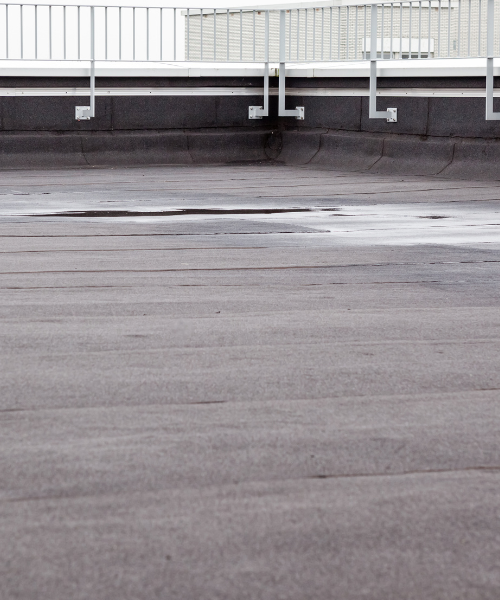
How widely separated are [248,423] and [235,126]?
976 centimetres

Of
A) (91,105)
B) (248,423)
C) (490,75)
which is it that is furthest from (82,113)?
(248,423)

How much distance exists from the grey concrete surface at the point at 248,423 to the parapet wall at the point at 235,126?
5.29 meters

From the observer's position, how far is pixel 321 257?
181 inches

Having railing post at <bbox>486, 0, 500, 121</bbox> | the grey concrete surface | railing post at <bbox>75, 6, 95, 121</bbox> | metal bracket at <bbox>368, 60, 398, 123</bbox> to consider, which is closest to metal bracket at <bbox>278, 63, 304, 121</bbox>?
metal bracket at <bbox>368, 60, 398, 123</bbox>

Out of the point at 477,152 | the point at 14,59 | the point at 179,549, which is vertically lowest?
the point at 179,549

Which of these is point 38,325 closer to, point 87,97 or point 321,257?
point 321,257

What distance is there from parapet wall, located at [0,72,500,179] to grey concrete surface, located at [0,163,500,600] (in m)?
5.29

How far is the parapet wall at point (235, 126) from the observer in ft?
32.1

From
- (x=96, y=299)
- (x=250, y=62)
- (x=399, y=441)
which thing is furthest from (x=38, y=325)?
(x=250, y=62)

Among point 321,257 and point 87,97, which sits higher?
point 87,97

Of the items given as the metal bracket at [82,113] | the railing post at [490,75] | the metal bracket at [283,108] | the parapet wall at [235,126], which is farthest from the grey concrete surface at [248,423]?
the metal bracket at [283,108]

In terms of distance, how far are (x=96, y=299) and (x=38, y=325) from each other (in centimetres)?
44

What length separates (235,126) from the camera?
11.7 m

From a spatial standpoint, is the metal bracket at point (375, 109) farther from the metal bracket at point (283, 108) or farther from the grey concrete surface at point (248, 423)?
the grey concrete surface at point (248, 423)
